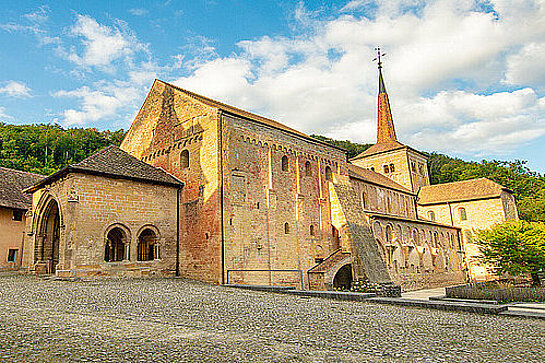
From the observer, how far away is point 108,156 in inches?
782

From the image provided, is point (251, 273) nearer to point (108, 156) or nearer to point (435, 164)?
point (108, 156)

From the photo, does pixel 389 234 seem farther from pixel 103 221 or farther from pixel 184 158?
pixel 103 221

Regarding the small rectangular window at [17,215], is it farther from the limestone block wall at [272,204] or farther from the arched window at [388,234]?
the arched window at [388,234]

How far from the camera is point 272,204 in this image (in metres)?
22.0

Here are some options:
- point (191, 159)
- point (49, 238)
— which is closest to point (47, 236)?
point (49, 238)

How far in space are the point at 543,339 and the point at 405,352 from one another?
10.4 ft

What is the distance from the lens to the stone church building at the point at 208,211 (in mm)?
17875

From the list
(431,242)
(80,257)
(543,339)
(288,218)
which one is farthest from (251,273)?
(431,242)

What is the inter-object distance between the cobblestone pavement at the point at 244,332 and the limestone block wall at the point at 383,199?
20165 mm

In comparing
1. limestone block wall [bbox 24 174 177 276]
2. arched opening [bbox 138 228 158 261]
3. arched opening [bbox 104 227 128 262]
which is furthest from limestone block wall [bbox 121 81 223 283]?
arched opening [bbox 104 227 128 262]

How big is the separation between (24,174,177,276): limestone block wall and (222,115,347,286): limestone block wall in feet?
11.8

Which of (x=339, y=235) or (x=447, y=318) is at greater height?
(x=339, y=235)

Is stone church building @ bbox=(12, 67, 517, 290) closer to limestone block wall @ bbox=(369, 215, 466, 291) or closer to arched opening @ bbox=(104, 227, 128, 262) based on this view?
arched opening @ bbox=(104, 227, 128, 262)

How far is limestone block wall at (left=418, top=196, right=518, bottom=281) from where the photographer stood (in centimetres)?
3781
